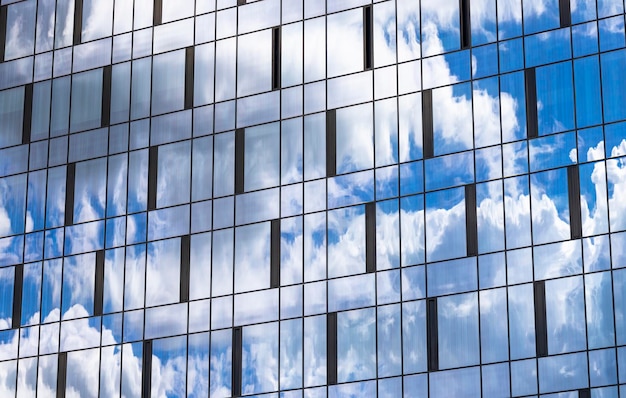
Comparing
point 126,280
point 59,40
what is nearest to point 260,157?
point 126,280

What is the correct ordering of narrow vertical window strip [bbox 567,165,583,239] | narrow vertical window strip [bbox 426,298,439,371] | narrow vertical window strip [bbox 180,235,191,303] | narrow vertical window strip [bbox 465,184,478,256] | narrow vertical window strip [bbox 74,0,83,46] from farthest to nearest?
narrow vertical window strip [bbox 74,0,83,46] < narrow vertical window strip [bbox 180,235,191,303] < narrow vertical window strip [bbox 465,184,478,256] < narrow vertical window strip [bbox 426,298,439,371] < narrow vertical window strip [bbox 567,165,583,239]

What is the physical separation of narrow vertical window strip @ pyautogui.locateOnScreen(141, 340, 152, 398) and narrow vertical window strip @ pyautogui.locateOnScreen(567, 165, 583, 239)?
2011 cm

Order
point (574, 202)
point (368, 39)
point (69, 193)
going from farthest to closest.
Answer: point (69, 193)
point (368, 39)
point (574, 202)

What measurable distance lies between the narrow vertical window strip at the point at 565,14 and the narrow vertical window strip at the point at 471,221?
7414 mm

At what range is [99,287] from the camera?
7912 cm

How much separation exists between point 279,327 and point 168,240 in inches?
293

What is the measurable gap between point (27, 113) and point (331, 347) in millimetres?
21884

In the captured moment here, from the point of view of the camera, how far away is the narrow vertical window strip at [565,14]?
70062 mm

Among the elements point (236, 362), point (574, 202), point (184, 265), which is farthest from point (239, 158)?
point (574, 202)

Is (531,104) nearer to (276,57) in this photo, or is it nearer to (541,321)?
(541,321)

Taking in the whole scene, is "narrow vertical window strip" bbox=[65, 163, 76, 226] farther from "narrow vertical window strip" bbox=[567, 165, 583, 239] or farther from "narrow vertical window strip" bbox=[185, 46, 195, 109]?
"narrow vertical window strip" bbox=[567, 165, 583, 239]

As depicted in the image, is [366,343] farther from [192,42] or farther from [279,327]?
[192,42]

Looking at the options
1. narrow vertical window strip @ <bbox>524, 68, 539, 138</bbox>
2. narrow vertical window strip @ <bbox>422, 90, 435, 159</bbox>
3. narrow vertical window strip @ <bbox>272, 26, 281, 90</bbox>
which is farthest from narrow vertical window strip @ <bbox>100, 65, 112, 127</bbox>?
narrow vertical window strip @ <bbox>524, 68, 539, 138</bbox>

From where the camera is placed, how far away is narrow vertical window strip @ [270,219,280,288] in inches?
2923
